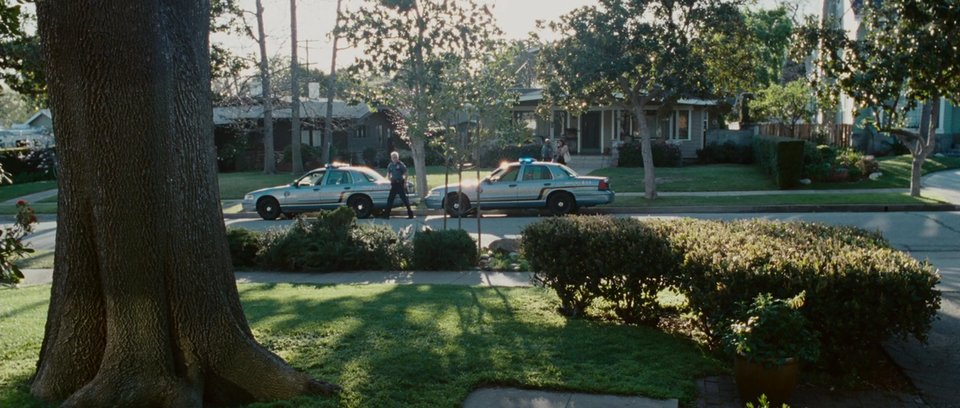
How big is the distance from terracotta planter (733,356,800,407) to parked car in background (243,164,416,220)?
1747 cm

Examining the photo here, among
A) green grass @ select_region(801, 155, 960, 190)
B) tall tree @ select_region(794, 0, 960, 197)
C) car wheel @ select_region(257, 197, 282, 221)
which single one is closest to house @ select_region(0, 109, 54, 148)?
car wheel @ select_region(257, 197, 282, 221)

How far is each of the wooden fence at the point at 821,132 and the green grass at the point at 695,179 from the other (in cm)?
288

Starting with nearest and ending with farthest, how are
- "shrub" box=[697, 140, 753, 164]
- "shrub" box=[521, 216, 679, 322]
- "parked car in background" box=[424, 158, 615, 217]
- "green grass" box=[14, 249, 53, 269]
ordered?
"shrub" box=[521, 216, 679, 322] < "green grass" box=[14, 249, 53, 269] < "parked car in background" box=[424, 158, 615, 217] < "shrub" box=[697, 140, 753, 164]

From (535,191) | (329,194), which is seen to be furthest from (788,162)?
(329,194)

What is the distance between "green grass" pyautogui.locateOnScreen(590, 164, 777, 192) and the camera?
27952 millimetres

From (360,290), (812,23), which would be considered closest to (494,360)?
(360,290)

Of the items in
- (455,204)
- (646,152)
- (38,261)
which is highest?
(646,152)

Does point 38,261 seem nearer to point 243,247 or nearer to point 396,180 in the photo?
point 243,247

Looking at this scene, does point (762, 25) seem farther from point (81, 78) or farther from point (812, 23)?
point (81, 78)

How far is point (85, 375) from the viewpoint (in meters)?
5.78

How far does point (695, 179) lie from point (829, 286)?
24.7 m

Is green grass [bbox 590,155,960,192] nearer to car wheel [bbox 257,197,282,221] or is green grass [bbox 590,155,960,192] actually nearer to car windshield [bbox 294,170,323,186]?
car windshield [bbox 294,170,323,186]

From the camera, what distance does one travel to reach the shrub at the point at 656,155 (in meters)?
37.6

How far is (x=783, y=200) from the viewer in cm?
2342
